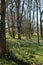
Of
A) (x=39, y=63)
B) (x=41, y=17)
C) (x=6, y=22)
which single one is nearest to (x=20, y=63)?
(x=39, y=63)

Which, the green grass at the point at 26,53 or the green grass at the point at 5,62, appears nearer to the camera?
the green grass at the point at 5,62

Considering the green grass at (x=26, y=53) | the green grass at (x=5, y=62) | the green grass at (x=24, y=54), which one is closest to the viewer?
the green grass at (x=5, y=62)

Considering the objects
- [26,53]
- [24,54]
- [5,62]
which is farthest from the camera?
[26,53]

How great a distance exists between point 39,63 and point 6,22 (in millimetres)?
3139

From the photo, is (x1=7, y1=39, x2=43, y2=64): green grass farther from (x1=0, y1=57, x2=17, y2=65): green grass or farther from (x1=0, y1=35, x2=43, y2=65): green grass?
(x1=0, y1=57, x2=17, y2=65): green grass

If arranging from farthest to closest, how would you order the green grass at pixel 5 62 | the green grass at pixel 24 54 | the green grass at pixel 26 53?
1. the green grass at pixel 26 53
2. the green grass at pixel 24 54
3. the green grass at pixel 5 62

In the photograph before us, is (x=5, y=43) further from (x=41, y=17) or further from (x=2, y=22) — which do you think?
(x=41, y=17)

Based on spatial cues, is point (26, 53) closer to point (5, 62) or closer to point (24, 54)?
point (24, 54)

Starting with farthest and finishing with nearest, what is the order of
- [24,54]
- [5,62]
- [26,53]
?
[26,53] → [24,54] → [5,62]

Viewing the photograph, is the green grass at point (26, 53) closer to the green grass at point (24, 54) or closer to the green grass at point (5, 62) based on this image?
the green grass at point (24, 54)

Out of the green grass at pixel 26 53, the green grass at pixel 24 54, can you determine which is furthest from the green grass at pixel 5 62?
the green grass at pixel 26 53

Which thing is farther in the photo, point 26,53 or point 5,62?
point 26,53

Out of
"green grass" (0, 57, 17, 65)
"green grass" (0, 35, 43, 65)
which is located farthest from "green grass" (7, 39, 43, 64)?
"green grass" (0, 57, 17, 65)

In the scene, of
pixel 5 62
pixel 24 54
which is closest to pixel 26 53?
pixel 24 54
